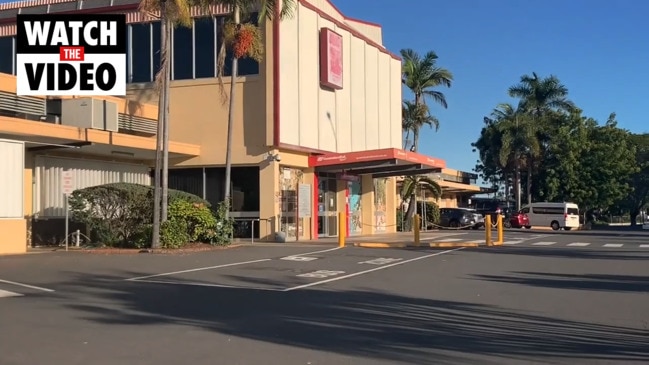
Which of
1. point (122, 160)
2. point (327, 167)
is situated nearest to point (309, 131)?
point (327, 167)

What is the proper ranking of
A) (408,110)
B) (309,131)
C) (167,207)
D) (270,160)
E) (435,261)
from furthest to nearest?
1. (408,110)
2. (309,131)
3. (270,160)
4. (167,207)
5. (435,261)

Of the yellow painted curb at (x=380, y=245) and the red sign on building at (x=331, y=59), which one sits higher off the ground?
the red sign on building at (x=331, y=59)

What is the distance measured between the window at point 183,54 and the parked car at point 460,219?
24.4 meters

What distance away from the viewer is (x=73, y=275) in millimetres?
15602

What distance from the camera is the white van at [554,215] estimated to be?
1875 inches

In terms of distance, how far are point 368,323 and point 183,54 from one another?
72.7ft

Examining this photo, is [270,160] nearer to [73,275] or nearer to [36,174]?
[36,174]

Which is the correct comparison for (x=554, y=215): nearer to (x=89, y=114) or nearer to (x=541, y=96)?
(x=541, y=96)

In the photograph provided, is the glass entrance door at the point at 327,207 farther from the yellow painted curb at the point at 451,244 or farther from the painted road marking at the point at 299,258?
the painted road marking at the point at 299,258

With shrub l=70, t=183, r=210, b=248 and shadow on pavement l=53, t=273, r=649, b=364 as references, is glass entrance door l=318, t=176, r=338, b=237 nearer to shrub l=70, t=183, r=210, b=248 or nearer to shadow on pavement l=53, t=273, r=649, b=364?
shrub l=70, t=183, r=210, b=248

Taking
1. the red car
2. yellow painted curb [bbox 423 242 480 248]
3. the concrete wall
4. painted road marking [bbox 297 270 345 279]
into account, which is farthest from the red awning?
the red car

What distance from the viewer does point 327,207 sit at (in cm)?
3384

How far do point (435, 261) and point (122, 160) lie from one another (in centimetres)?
1502

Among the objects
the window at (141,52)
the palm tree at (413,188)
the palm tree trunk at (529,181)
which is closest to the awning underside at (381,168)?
the palm tree at (413,188)
